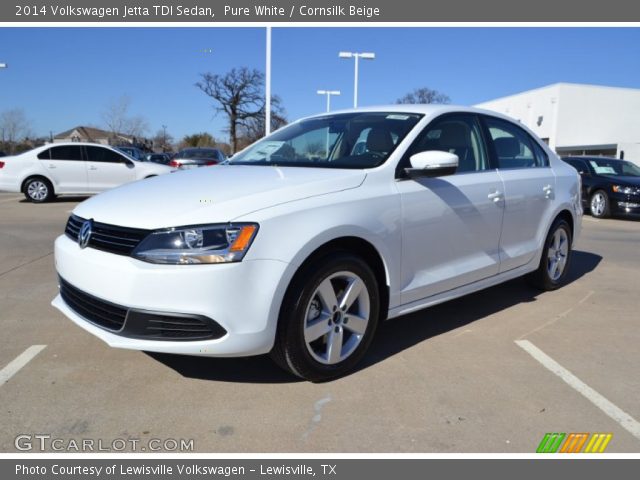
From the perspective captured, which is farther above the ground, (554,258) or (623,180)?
(623,180)

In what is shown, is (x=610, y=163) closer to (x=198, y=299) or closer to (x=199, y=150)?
(x=199, y=150)

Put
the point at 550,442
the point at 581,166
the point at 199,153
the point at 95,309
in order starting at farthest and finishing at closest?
the point at 199,153 → the point at 581,166 → the point at 95,309 → the point at 550,442

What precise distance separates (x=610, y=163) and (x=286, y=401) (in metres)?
13.3

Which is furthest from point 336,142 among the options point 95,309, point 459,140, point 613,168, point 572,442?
point 613,168

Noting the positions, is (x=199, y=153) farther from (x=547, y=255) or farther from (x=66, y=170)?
(x=547, y=255)

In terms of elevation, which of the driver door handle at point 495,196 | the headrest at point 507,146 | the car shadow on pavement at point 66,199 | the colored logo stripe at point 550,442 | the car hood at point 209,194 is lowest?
the car shadow on pavement at point 66,199

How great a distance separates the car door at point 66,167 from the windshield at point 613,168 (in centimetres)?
1291

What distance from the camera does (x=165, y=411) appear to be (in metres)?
2.79

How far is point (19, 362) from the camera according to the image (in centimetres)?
338

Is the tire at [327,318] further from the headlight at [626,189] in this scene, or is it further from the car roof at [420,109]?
the headlight at [626,189]

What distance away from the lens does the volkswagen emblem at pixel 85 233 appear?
296cm

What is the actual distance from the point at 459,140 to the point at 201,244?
7.79 feet

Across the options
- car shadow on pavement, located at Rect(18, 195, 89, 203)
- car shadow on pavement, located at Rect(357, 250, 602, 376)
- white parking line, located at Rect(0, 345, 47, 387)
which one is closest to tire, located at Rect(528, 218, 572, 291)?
car shadow on pavement, located at Rect(357, 250, 602, 376)

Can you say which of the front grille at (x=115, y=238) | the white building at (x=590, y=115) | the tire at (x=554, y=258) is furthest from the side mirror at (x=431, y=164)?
the white building at (x=590, y=115)
